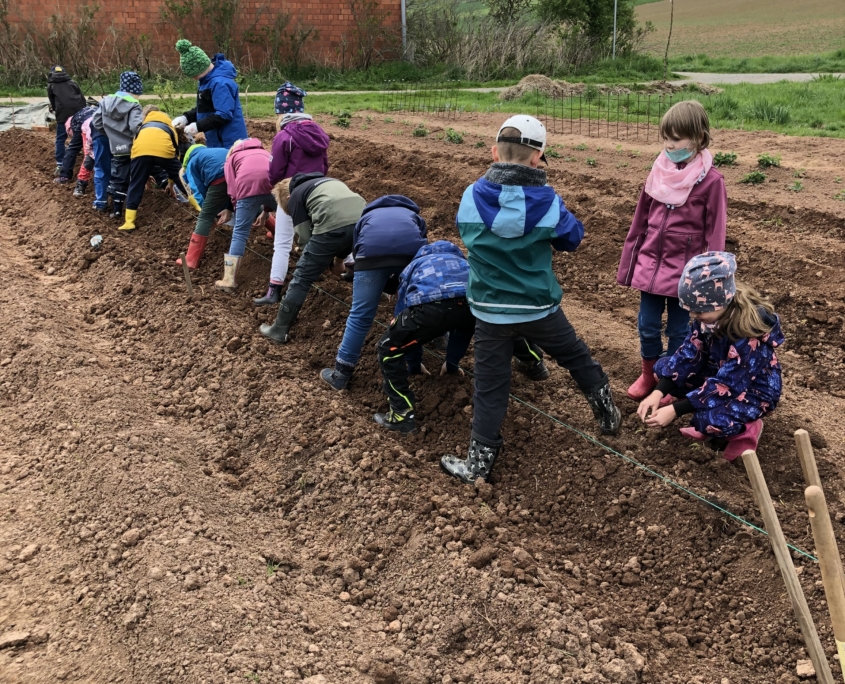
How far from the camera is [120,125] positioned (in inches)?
306

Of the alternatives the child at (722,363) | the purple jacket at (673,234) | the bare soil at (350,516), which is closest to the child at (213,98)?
the bare soil at (350,516)

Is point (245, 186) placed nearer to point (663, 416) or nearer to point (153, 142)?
point (153, 142)

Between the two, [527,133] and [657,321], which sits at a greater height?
[527,133]

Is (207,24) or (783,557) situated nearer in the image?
(783,557)

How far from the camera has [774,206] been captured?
746cm

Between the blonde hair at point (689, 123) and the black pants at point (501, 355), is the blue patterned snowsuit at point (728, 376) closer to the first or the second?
the black pants at point (501, 355)

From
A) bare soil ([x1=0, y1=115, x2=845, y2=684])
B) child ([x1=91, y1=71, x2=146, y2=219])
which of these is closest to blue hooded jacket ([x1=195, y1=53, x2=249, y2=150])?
child ([x1=91, y1=71, x2=146, y2=219])

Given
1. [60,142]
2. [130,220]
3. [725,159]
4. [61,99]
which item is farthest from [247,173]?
[725,159]

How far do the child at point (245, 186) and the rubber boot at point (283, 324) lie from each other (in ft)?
3.48

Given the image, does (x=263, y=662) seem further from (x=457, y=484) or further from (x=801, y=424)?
(x=801, y=424)

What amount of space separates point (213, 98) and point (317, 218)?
9.26 ft

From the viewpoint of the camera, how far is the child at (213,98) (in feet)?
22.8

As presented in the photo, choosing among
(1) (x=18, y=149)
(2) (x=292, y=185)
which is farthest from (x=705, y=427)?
(1) (x=18, y=149)

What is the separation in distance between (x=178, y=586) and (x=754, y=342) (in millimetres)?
2847
